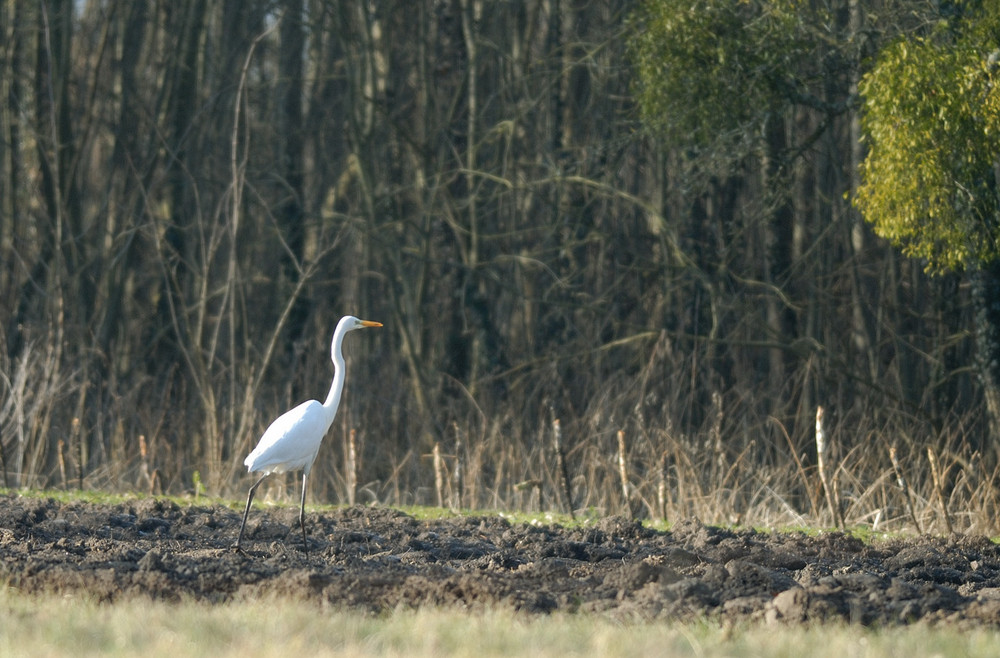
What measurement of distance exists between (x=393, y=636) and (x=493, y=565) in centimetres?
279

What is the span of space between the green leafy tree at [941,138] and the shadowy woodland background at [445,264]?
2.06 m

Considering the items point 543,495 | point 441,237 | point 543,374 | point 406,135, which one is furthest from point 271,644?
point 441,237

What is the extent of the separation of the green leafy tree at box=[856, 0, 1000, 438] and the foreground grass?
671cm

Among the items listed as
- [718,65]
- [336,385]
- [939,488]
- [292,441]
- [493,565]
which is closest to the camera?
[493,565]

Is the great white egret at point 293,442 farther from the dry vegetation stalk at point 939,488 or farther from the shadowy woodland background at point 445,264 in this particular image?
the dry vegetation stalk at point 939,488

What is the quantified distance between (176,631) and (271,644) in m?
0.47

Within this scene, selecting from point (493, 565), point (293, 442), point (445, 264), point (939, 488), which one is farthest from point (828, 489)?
point (445, 264)

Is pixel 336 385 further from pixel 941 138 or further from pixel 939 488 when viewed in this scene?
pixel 941 138

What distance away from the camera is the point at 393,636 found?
4.99 meters

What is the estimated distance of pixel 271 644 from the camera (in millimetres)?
4668

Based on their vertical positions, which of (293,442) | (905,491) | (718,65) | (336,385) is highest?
(718,65)

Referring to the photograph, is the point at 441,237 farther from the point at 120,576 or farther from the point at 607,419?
the point at 120,576

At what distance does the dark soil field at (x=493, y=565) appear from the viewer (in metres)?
6.08

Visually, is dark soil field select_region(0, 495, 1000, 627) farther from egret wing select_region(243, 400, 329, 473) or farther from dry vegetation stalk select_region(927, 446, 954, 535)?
dry vegetation stalk select_region(927, 446, 954, 535)
